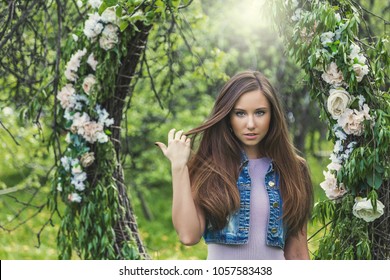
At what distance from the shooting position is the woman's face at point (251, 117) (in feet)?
7.50

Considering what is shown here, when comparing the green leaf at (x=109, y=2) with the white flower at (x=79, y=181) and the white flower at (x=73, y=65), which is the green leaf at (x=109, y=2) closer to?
the white flower at (x=73, y=65)

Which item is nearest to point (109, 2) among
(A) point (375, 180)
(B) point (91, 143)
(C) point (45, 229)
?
(B) point (91, 143)

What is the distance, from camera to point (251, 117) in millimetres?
2289

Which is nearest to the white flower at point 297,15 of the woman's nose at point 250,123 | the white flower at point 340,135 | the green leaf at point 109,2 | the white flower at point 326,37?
the white flower at point 326,37

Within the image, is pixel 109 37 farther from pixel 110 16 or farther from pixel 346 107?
pixel 346 107

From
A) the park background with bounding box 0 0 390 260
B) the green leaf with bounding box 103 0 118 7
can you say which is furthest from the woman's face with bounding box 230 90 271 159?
the park background with bounding box 0 0 390 260

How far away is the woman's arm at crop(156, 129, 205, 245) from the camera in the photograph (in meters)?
2.14

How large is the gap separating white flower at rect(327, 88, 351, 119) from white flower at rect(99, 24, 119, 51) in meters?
1.12

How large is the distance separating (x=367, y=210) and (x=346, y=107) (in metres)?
0.37

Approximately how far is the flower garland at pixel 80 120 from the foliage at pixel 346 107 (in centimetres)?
105

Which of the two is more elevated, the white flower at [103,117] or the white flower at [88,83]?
the white flower at [88,83]

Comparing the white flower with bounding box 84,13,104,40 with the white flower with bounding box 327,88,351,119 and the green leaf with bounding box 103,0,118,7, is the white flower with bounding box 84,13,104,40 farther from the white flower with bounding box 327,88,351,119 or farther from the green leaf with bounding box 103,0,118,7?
the white flower with bounding box 327,88,351,119

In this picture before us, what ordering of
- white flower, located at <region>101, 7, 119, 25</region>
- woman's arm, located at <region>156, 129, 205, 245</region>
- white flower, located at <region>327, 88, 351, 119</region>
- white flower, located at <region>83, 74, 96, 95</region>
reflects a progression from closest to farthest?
woman's arm, located at <region>156, 129, 205, 245</region> < white flower, located at <region>327, 88, 351, 119</region> < white flower, located at <region>101, 7, 119, 25</region> < white flower, located at <region>83, 74, 96, 95</region>

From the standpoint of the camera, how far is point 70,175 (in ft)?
10.8
